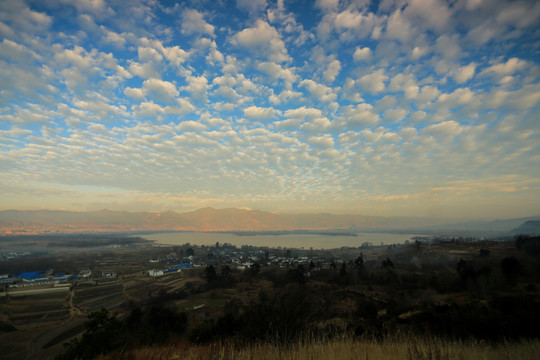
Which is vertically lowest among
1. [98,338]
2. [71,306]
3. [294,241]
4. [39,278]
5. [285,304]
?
[294,241]

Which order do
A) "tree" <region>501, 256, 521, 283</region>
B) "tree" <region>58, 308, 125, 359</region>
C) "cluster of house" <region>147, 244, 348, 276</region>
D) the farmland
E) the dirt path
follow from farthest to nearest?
"cluster of house" <region>147, 244, 348, 276</region> → "tree" <region>501, 256, 521, 283</region> → the dirt path → the farmland → "tree" <region>58, 308, 125, 359</region>

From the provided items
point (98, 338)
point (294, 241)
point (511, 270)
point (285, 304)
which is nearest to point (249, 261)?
point (511, 270)

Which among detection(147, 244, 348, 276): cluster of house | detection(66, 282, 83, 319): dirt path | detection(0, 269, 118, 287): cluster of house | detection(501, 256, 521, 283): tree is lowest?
detection(147, 244, 348, 276): cluster of house

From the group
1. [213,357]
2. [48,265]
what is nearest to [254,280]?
[213,357]

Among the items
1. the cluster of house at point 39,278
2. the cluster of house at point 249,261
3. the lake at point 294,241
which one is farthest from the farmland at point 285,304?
the lake at point 294,241

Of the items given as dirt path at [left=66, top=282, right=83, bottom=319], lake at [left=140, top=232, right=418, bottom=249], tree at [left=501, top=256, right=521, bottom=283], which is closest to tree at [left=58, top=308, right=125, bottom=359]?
dirt path at [left=66, top=282, right=83, bottom=319]

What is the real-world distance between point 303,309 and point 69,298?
3475cm

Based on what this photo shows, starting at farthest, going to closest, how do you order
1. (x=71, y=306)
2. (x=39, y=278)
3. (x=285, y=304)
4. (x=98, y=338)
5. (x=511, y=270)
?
(x=39, y=278) < (x=511, y=270) < (x=71, y=306) < (x=98, y=338) < (x=285, y=304)

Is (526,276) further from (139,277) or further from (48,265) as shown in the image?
(48,265)

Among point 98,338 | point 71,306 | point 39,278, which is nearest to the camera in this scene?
point 98,338

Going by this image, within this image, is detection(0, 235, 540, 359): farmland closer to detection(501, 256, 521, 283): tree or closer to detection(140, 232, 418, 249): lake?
detection(501, 256, 521, 283): tree

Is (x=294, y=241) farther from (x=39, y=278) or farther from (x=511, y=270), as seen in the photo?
(x=511, y=270)

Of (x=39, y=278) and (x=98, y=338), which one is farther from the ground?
(x=98, y=338)

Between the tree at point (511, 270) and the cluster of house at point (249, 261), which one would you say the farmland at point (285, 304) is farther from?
the cluster of house at point (249, 261)
